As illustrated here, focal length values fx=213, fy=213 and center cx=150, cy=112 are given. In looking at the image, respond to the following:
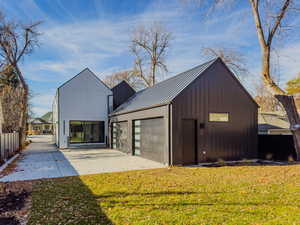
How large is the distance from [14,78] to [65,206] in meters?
23.7

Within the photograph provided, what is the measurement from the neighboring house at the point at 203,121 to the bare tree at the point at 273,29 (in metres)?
1.32

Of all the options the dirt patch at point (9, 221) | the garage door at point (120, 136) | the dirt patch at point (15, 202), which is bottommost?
the dirt patch at point (15, 202)

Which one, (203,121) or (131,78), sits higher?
(131,78)

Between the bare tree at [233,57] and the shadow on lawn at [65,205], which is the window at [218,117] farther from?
the bare tree at [233,57]

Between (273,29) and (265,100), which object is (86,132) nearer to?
(273,29)

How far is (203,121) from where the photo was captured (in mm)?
9750

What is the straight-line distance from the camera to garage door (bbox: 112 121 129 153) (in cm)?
1395

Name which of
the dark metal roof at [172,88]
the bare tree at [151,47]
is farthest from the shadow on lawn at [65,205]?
the bare tree at [151,47]

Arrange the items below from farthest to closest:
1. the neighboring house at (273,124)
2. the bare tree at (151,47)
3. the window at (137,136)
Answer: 1. the bare tree at (151,47)
2. the neighboring house at (273,124)
3. the window at (137,136)

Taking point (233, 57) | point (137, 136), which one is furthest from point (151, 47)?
point (137, 136)

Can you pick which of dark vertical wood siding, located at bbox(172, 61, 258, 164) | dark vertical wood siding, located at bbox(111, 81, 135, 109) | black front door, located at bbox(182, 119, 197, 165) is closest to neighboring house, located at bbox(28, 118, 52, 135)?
dark vertical wood siding, located at bbox(111, 81, 135, 109)

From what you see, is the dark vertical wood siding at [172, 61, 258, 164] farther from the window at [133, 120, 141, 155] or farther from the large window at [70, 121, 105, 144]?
the large window at [70, 121, 105, 144]

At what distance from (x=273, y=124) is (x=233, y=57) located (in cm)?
917

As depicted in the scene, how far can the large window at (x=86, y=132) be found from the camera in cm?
1716
